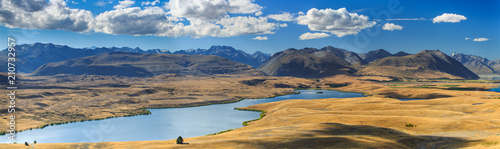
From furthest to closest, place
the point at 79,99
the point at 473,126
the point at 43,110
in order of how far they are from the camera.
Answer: the point at 79,99, the point at 43,110, the point at 473,126

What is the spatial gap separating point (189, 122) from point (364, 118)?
55005 mm

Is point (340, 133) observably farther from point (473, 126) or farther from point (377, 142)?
Answer: point (473, 126)

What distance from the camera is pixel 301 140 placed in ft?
181

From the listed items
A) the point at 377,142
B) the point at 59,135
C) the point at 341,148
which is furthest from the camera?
the point at 59,135

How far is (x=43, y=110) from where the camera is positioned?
11894cm

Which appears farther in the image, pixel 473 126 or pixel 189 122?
pixel 189 122

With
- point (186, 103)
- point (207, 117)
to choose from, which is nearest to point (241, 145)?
point (207, 117)

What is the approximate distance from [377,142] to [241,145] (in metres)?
22.2

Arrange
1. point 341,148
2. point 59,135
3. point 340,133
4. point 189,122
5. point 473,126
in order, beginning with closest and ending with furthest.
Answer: point 341,148, point 340,133, point 473,126, point 59,135, point 189,122

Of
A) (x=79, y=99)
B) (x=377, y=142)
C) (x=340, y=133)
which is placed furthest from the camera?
(x=79, y=99)

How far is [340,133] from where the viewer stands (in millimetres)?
65438

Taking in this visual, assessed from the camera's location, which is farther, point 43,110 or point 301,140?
point 43,110

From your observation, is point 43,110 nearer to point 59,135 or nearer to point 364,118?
point 59,135

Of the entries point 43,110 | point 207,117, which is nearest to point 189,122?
point 207,117
